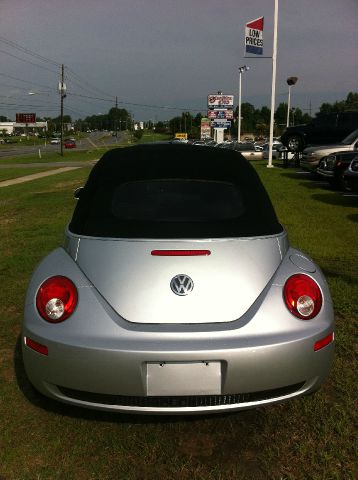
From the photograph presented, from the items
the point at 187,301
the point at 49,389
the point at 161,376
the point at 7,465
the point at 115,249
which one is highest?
the point at 115,249

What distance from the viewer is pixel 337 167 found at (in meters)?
13.5

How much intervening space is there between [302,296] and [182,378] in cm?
78

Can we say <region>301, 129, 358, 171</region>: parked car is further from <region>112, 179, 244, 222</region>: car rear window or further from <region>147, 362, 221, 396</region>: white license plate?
<region>147, 362, 221, 396</region>: white license plate

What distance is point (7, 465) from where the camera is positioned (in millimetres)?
2375

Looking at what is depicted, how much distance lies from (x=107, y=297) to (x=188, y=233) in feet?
1.81

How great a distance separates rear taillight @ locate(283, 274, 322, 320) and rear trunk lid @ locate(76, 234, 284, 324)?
0.13m

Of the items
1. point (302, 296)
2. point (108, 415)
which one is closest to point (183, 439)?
point (108, 415)

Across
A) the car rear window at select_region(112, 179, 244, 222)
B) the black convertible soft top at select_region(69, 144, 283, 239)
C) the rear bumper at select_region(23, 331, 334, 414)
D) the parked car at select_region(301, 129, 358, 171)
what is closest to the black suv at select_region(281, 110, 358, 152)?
the parked car at select_region(301, 129, 358, 171)

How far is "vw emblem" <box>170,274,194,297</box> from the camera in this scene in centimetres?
230

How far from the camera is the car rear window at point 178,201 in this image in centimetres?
282

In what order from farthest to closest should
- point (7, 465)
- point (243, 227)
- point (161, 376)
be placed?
point (243, 227)
point (7, 465)
point (161, 376)

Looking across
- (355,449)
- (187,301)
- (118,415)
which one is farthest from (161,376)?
(355,449)

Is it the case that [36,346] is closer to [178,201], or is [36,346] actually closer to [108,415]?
[108,415]

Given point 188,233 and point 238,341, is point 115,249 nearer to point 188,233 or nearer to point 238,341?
point 188,233
